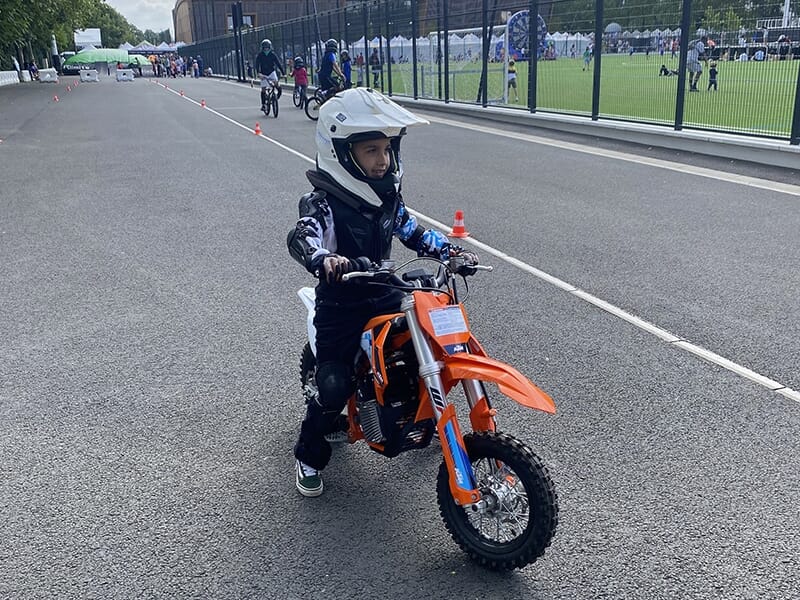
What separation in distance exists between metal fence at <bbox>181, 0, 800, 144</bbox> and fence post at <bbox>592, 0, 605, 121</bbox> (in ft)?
0.07

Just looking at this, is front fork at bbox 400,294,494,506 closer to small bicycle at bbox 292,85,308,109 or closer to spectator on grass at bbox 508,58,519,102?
spectator on grass at bbox 508,58,519,102

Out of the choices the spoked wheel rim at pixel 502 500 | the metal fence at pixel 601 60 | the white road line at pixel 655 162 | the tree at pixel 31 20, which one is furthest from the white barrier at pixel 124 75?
the spoked wheel rim at pixel 502 500

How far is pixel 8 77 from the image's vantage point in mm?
55562

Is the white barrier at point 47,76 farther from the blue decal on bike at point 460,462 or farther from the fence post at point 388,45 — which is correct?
the blue decal on bike at point 460,462

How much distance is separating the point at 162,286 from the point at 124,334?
1215 millimetres

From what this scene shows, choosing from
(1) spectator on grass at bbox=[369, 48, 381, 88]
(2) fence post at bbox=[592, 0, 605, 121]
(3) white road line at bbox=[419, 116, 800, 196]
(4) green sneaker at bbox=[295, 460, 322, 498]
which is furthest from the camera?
(1) spectator on grass at bbox=[369, 48, 381, 88]

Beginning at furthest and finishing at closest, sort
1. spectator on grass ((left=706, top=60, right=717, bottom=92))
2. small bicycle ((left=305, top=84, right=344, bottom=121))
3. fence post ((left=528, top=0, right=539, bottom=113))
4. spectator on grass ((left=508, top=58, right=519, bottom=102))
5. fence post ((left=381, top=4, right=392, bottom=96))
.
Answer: fence post ((left=381, top=4, right=392, bottom=96)) → small bicycle ((left=305, top=84, right=344, bottom=121)) → spectator on grass ((left=508, top=58, right=519, bottom=102)) → fence post ((left=528, top=0, right=539, bottom=113)) → spectator on grass ((left=706, top=60, right=717, bottom=92))

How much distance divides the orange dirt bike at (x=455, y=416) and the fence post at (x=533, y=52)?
17097 mm

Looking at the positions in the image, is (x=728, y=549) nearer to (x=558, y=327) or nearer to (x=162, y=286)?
(x=558, y=327)

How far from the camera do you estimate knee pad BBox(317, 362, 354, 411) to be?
10.4 ft

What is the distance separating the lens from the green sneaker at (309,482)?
3.43m

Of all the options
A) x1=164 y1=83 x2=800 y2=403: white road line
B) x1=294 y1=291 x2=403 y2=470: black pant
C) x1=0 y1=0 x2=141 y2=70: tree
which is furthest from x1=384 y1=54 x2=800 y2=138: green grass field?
x1=0 y1=0 x2=141 y2=70: tree

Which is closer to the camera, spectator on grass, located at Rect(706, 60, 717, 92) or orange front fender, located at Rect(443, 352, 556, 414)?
orange front fender, located at Rect(443, 352, 556, 414)

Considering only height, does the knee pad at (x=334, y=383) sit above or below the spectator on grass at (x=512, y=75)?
below
